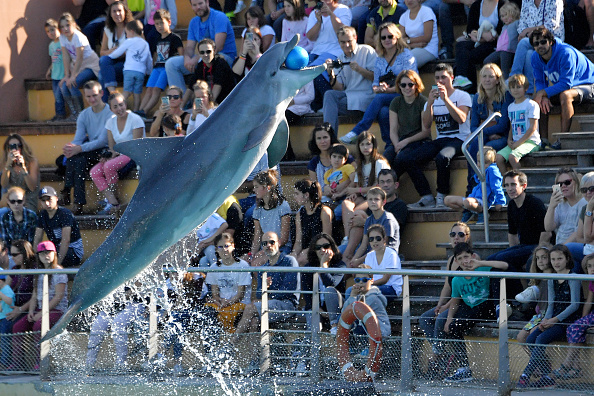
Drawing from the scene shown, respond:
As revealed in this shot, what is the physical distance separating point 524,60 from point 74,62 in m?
6.60

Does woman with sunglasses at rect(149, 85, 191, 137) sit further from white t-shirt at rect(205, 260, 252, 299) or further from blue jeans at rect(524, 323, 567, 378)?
blue jeans at rect(524, 323, 567, 378)

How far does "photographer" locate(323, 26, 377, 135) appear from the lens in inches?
445

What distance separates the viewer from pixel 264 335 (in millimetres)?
8531

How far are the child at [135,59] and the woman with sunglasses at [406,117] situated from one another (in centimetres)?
416

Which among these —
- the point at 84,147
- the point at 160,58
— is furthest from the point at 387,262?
the point at 160,58

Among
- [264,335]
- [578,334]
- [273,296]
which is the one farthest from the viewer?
[273,296]

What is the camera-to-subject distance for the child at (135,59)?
42.9 feet

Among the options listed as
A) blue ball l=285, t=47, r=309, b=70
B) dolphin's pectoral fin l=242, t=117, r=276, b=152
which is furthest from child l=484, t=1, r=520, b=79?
dolphin's pectoral fin l=242, t=117, r=276, b=152

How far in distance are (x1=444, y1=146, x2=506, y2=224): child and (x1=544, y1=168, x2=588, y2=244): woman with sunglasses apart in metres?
0.94

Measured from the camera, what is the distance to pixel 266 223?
33.0ft

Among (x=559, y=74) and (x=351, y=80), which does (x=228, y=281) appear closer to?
(x=351, y=80)

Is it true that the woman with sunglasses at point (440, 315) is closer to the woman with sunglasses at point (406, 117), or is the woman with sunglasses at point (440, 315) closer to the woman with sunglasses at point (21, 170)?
the woman with sunglasses at point (406, 117)

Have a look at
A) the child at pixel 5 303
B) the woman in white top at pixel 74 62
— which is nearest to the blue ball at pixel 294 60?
the child at pixel 5 303

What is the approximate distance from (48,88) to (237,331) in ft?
23.0
